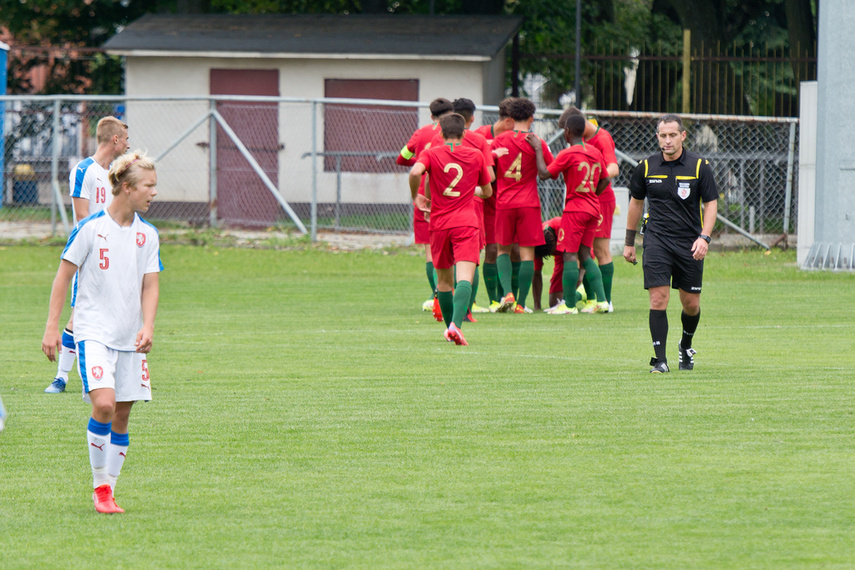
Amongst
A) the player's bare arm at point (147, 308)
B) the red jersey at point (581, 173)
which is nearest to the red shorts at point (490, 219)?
the red jersey at point (581, 173)

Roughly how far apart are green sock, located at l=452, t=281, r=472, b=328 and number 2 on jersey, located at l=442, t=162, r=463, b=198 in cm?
75

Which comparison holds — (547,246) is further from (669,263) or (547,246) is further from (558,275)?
(669,263)

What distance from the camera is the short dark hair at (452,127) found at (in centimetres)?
1109

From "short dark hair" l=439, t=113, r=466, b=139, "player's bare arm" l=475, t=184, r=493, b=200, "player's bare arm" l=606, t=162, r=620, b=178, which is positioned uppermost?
"short dark hair" l=439, t=113, r=466, b=139

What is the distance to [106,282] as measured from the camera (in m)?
5.51

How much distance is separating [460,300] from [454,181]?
1.00 meters

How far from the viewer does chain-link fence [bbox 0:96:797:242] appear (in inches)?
885

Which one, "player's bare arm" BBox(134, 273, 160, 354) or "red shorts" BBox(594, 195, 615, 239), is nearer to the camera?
"player's bare arm" BBox(134, 273, 160, 354)

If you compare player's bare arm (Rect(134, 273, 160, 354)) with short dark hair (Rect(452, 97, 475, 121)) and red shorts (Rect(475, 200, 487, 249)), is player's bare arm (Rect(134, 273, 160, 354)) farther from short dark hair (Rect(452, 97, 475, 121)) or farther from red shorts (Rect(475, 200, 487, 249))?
short dark hair (Rect(452, 97, 475, 121))

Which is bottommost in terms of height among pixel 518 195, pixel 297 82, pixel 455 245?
pixel 455 245

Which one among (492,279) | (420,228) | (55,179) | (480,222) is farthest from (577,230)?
(55,179)

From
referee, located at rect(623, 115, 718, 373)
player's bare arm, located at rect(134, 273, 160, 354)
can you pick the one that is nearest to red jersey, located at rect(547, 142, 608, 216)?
referee, located at rect(623, 115, 718, 373)

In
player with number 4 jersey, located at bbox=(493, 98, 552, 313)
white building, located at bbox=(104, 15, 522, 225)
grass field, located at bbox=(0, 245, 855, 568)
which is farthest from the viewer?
white building, located at bbox=(104, 15, 522, 225)

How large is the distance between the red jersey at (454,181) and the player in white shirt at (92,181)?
311 centimetres
